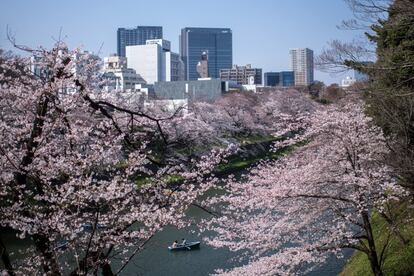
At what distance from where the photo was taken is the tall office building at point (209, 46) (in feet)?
613

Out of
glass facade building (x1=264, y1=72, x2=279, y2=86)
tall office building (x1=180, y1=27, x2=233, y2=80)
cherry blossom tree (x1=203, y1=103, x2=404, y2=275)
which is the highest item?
tall office building (x1=180, y1=27, x2=233, y2=80)

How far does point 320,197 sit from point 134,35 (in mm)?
191612

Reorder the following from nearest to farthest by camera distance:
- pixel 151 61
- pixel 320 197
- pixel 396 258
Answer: pixel 320 197 → pixel 396 258 → pixel 151 61

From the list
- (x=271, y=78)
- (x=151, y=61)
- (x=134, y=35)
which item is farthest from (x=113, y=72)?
(x=134, y=35)

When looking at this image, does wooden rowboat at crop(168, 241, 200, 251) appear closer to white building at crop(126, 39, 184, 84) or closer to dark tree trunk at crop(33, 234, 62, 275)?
dark tree trunk at crop(33, 234, 62, 275)

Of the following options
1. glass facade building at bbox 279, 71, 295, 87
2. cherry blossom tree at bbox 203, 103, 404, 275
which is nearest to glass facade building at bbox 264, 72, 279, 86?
glass facade building at bbox 279, 71, 295, 87

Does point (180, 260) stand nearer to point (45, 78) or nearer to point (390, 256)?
point (390, 256)

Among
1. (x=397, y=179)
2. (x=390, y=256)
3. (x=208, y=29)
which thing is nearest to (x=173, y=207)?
(x=397, y=179)

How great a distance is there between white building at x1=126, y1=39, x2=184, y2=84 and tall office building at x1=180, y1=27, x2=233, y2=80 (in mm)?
83840

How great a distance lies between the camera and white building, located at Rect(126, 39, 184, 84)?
3831 inches

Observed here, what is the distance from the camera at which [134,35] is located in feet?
630

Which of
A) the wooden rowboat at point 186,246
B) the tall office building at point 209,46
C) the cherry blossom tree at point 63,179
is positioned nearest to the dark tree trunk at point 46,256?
the cherry blossom tree at point 63,179

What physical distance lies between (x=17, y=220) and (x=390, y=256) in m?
8.58

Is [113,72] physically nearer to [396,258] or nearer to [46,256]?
[46,256]
